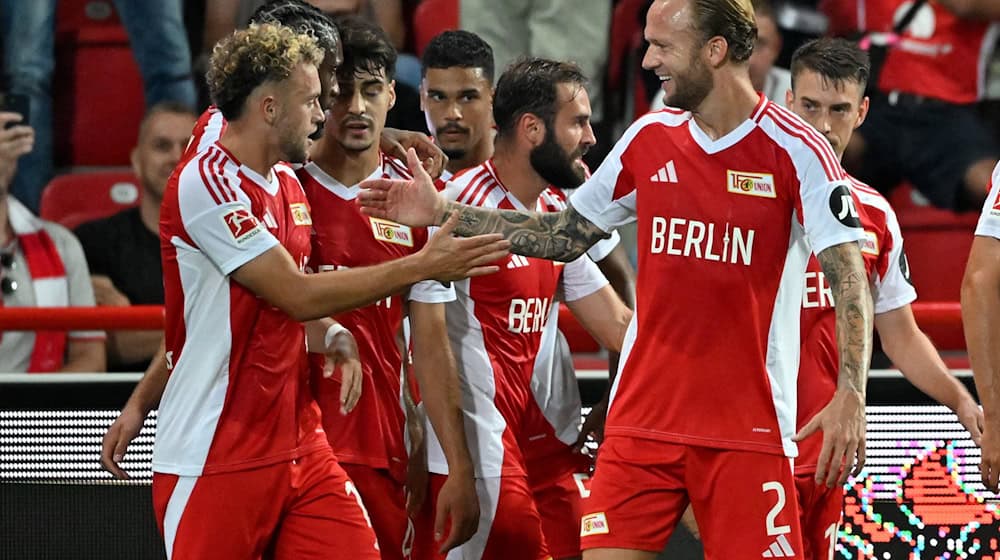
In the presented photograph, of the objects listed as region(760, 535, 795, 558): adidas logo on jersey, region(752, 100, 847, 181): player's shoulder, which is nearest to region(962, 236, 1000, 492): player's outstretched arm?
region(752, 100, 847, 181): player's shoulder

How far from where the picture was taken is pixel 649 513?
158 inches

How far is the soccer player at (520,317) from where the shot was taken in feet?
15.3

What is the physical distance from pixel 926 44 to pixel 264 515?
4667mm

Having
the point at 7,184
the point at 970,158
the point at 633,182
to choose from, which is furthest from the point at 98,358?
the point at 970,158

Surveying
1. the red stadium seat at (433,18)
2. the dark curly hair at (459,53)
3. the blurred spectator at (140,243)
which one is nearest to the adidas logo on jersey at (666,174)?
the dark curly hair at (459,53)

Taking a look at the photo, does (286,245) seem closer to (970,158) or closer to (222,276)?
(222,276)

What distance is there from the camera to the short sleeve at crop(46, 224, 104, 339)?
21.3 ft

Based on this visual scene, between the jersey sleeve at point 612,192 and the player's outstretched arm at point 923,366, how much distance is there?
Answer: 954mm

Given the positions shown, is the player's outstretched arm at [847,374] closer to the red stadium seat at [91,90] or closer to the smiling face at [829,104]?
the smiling face at [829,104]

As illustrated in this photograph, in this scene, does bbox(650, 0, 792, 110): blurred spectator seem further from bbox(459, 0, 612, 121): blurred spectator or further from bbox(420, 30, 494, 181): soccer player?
bbox(420, 30, 494, 181): soccer player

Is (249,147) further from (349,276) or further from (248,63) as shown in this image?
(349,276)

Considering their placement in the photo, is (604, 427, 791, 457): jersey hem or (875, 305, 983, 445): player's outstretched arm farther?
(875, 305, 983, 445): player's outstretched arm

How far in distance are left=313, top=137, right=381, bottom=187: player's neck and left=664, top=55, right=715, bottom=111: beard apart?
3.40 ft

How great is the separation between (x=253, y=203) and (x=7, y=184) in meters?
3.17
